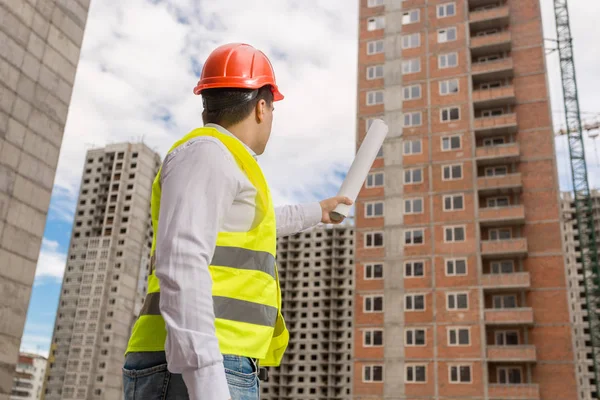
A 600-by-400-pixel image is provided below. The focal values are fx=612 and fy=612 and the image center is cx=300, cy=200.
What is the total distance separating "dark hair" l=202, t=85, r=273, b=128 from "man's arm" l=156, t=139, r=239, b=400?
30 cm

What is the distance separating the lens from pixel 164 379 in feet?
6.99

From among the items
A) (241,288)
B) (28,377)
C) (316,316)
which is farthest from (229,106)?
(28,377)

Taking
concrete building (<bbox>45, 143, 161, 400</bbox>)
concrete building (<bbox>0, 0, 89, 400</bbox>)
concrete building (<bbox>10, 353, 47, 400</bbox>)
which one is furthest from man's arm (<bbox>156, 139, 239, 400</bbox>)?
concrete building (<bbox>10, 353, 47, 400</bbox>)

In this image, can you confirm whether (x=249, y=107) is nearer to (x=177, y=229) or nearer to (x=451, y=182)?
(x=177, y=229)

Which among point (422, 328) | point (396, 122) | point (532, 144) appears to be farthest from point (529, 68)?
point (422, 328)

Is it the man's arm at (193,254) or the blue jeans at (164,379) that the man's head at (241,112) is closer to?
the man's arm at (193,254)

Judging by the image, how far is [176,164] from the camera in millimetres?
2293

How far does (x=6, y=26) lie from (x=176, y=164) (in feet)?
69.5

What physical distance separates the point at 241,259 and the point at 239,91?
0.75 m

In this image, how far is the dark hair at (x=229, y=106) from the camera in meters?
2.59

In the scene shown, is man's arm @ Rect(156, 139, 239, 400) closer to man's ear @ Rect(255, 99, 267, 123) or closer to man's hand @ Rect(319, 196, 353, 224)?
man's ear @ Rect(255, 99, 267, 123)

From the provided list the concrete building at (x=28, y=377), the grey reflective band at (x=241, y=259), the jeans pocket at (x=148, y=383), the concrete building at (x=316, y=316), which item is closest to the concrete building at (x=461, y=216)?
the grey reflective band at (x=241, y=259)

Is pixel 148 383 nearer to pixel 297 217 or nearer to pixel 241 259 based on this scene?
pixel 241 259

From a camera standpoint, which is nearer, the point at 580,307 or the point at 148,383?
the point at 148,383
